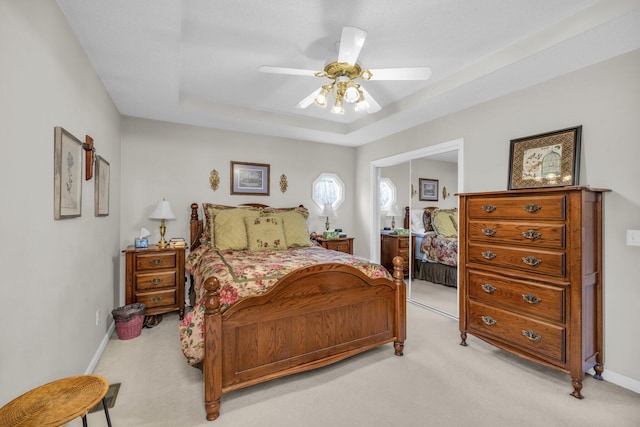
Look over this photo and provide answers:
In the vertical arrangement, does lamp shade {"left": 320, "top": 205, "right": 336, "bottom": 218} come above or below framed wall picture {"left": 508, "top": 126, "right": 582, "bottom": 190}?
below

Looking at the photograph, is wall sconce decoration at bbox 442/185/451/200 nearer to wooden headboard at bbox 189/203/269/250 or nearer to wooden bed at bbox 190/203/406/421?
wooden bed at bbox 190/203/406/421

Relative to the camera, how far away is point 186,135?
391 cm

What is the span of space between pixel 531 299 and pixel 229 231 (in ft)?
9.54

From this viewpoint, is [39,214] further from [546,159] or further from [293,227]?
[546,159]

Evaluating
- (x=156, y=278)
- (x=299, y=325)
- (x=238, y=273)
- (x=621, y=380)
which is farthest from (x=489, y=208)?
(x=156, y=278)

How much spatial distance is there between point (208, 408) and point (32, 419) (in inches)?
36.6

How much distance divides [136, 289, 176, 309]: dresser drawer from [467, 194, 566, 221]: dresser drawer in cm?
325

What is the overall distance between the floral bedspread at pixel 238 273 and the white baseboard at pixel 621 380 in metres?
1.71

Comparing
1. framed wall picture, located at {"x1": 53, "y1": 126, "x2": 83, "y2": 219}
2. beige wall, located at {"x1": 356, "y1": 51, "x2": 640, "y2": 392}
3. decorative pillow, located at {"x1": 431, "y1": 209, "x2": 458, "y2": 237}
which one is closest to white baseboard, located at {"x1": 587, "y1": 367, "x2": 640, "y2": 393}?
beige wall, located at {"x1": 356, "y1": 51, "x2": 640, "y2": 392}

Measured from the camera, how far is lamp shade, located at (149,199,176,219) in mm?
3436

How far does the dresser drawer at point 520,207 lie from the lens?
2.10 meters

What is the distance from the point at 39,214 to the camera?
4.81ft

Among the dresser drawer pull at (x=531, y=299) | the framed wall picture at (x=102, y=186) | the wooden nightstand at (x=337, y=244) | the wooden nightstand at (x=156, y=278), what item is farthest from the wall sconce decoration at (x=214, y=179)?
the dresser drawer pull at (x=531, y=299)

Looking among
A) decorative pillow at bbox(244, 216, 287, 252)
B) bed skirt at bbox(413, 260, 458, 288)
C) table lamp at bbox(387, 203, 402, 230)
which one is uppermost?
table lamp at bbox(387, 203, 402, 230)
